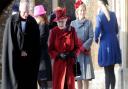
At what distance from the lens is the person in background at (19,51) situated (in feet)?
21.2

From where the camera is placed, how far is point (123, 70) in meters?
9.81

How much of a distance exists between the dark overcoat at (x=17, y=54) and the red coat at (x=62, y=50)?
0.79 meters

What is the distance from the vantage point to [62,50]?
7332 millimetres

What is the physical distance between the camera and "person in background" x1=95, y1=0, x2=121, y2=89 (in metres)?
8.22

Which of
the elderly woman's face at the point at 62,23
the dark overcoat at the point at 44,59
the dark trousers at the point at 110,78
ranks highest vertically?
the elderly woman's face at the point at 62,23

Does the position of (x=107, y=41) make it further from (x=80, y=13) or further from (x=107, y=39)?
(x=80, y=13)

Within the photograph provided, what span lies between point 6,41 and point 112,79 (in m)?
2.42

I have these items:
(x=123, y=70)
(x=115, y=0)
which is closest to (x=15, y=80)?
(x=123, y=70)

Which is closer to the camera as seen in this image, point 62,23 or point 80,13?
point 62,23

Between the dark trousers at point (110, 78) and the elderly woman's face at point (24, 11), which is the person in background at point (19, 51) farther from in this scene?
the dark trousers at point (110, 78)

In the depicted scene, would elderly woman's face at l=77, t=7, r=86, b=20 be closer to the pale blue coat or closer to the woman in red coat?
the pale blue coat

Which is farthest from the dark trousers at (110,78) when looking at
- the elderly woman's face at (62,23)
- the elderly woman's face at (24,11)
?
the elderly woman's face at (24,11)

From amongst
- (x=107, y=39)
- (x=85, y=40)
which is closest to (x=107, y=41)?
(x=107, y=39)

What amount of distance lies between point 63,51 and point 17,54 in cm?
104
